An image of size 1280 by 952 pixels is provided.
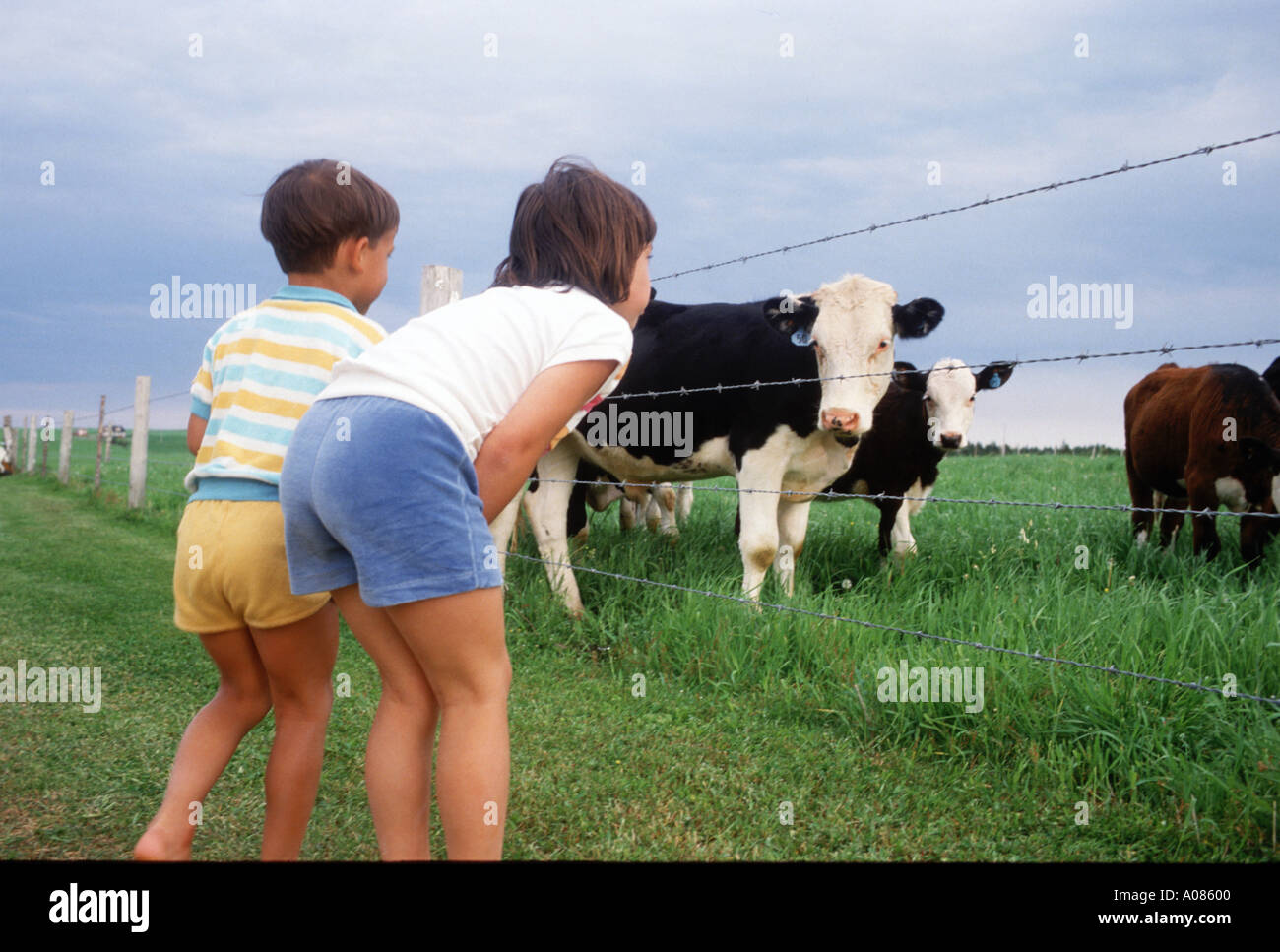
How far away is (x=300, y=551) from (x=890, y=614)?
3075 mm

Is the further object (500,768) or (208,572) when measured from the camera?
(208,572)

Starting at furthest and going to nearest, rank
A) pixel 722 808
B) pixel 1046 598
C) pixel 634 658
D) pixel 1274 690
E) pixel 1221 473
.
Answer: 1. pixel 1221 473
2. pixel 634 658
3. pixel 1046 598
4. pixel 1274 690
5. pixel 722 808

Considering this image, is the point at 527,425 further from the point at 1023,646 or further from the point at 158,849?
the point at 1023,646

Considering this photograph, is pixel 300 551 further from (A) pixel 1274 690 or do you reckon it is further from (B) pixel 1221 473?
(B) pixel 1221 473

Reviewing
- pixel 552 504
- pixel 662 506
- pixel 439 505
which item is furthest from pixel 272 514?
pixel 662 506

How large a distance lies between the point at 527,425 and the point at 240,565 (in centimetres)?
72

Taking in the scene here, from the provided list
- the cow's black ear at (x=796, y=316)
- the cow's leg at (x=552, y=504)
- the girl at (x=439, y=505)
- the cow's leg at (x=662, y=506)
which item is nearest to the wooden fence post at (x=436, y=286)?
the cow's leg at (x=552, y=504)

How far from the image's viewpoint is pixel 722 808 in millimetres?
2934

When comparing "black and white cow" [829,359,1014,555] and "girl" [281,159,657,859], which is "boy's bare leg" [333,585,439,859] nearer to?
"girl" [281,159,657,859]

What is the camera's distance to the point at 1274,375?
6992 millimetres

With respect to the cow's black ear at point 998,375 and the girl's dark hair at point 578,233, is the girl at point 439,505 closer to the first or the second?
the girl's dark hair at point 578,233

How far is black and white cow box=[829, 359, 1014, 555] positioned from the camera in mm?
6746
